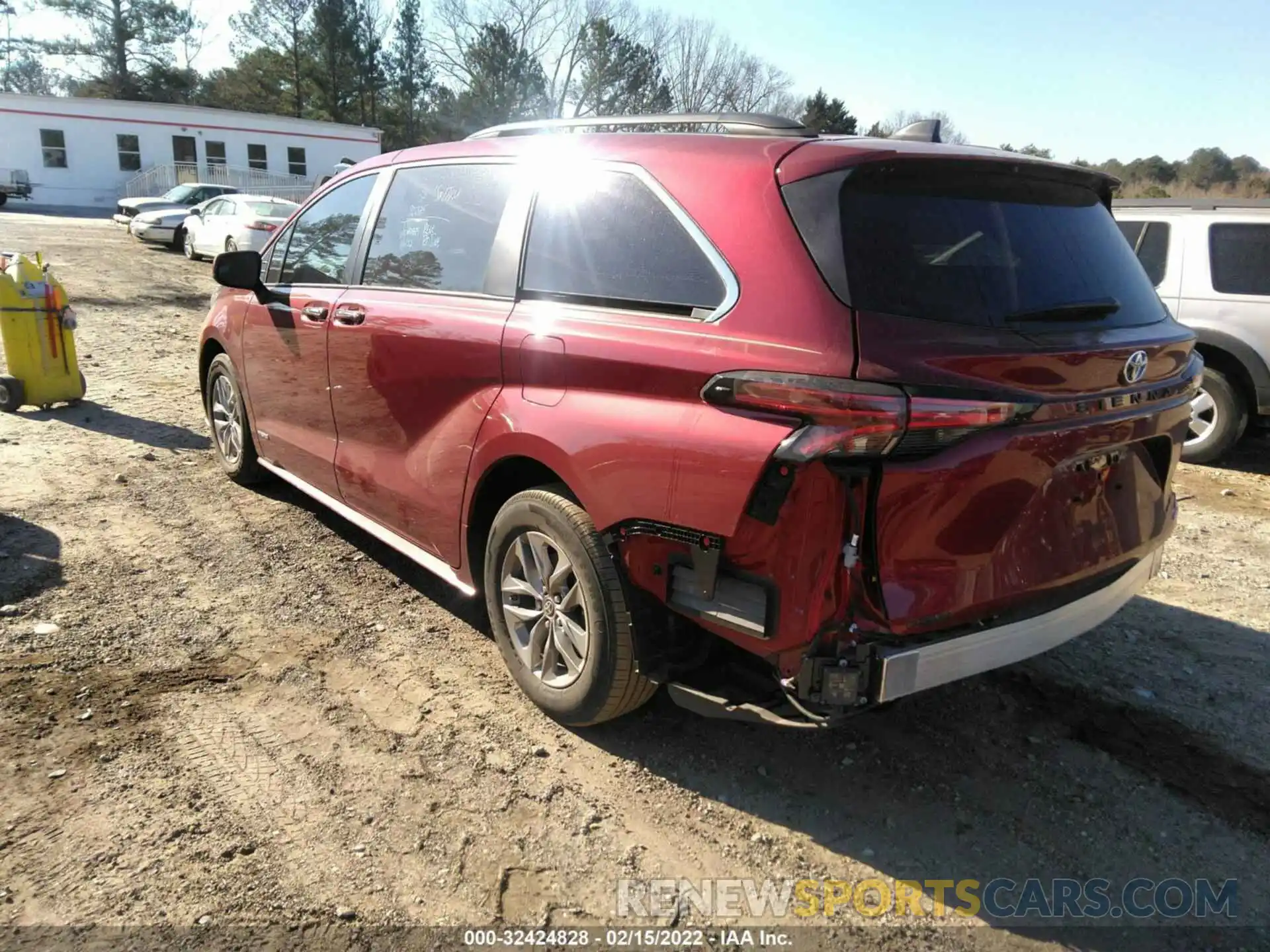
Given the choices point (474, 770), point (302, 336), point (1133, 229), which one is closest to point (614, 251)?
point (474, 770)

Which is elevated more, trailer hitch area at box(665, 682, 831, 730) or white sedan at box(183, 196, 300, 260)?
white sedan at box(183, 196, 300, 260)

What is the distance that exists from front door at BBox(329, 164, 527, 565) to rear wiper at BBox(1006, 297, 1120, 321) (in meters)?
1.69

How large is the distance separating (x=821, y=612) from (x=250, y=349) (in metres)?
3.88

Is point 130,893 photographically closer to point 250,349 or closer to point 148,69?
point 250,349

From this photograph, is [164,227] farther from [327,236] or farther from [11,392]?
[327,236]

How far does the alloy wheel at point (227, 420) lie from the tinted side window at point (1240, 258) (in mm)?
7103

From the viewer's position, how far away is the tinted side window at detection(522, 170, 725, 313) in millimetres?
2656

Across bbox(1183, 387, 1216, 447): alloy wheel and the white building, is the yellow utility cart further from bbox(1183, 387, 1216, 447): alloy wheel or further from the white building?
the white building

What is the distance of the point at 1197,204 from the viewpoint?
7113mm

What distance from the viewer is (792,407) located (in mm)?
2254

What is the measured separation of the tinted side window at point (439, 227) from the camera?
345cm

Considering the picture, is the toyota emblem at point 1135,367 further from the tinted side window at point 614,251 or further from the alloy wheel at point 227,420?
the alloy wheel at point 227,420

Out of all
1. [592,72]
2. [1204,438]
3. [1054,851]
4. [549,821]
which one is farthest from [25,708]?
[592,72]

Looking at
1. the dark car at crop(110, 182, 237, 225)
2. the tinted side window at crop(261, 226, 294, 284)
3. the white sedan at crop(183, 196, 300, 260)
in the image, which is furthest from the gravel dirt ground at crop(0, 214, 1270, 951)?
the dark car at crop(110, 182, 237, 225)
